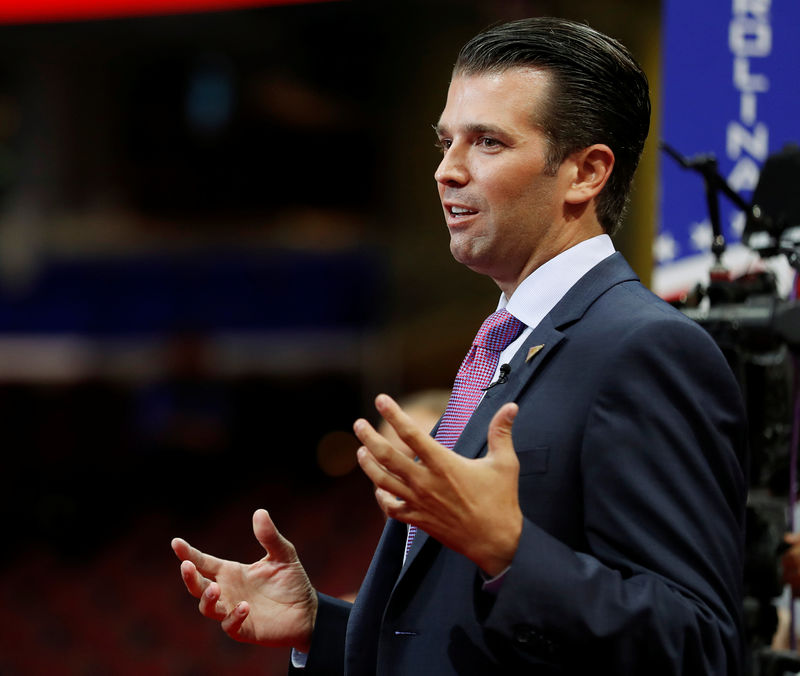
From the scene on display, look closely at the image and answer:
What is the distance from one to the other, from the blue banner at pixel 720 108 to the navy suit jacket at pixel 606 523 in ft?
3.73

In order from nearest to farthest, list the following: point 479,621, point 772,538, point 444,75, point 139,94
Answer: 1. point 479,621
2. point 772,538
3. point 444,75
4. point 139,94

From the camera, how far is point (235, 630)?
1.14m

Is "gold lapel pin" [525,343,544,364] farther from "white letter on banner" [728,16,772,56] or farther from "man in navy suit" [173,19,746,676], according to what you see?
"white letter on banner" [728,16,772,56]

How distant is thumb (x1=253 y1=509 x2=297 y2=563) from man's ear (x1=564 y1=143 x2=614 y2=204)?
49cm

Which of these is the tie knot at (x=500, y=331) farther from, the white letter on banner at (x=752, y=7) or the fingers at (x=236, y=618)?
the white letter on banner at (x=752, y=7)

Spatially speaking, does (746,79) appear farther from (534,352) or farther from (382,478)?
(382,478)

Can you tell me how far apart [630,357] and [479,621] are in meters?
0.27

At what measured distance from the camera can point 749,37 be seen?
Result: 2.08m

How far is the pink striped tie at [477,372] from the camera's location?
1.10 meters

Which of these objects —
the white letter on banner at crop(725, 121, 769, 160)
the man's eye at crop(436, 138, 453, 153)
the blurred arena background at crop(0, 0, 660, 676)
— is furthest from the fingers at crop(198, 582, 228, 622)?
the blurred arena background at crop(0, 0, 660, 676)

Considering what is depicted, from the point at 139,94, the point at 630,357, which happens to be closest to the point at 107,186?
the point at 139,94

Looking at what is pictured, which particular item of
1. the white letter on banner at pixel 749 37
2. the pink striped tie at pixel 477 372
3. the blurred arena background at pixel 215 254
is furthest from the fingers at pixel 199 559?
the blurred arena background at pixel 215 254

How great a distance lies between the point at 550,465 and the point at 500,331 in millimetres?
216

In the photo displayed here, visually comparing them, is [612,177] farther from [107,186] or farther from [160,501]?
[107,186]
